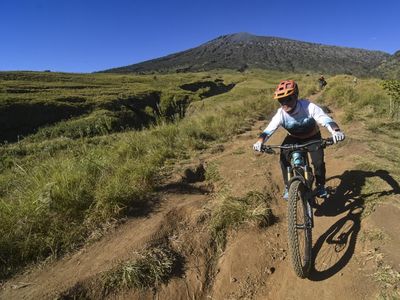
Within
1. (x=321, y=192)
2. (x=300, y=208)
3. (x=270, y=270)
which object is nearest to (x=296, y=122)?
(x=321, y=192)

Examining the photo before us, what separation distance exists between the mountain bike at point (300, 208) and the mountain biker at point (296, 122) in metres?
0.25

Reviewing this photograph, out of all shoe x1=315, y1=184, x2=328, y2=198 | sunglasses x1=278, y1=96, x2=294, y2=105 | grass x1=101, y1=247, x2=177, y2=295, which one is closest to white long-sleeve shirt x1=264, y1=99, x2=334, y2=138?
sunglasses x1=278, y1=96, x2=294, y2=105

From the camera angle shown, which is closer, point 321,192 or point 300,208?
point 300,208

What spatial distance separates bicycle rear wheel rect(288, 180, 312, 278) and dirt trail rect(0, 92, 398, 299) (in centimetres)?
22

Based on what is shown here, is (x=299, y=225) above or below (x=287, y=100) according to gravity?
below

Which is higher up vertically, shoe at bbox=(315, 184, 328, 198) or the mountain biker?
the mountain biker

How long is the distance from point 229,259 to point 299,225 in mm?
1015

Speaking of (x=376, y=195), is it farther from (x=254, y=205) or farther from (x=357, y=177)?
(x=254, y=205)

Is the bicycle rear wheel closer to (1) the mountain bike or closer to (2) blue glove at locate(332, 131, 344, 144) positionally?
(1) the mountain bike

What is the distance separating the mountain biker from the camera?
4520mm

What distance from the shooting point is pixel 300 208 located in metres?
3.99

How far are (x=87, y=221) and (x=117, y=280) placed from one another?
49.3 inches

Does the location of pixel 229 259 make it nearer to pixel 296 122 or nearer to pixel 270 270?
pixel 270 270

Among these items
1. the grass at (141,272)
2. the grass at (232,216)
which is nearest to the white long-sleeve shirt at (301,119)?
the grass at (232,216)
